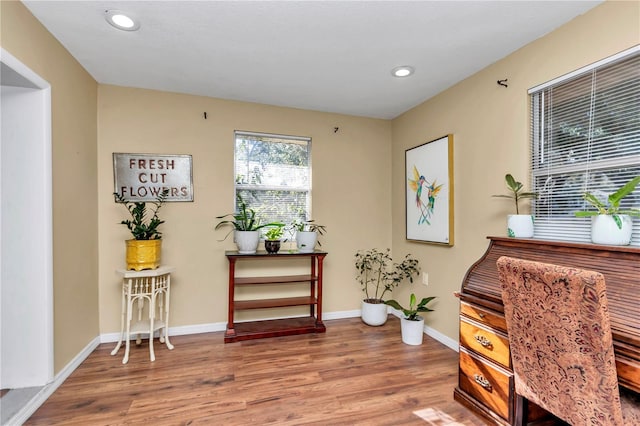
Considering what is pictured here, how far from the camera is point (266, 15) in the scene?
6.09ft

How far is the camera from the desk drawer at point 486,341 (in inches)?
65.9

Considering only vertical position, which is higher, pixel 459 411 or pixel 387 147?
pixel 387 147

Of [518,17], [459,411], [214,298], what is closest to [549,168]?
Result: [518,17]

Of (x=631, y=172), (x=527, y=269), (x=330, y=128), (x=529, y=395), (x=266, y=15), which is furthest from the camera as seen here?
(x=330, y=128)

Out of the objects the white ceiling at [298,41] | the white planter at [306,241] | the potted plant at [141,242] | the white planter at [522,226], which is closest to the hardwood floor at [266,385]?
the potted plant at [141,242]

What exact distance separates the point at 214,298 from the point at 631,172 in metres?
3.30

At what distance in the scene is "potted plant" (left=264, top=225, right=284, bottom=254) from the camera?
3096 millimetres

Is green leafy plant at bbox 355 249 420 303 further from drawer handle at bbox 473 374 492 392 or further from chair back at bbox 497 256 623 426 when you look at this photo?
chair back at bbox 497 256 623 426

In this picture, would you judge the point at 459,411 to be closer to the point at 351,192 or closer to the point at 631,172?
the point at 631,172

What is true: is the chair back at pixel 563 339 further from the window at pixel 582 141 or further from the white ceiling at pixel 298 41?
the white ceiling at pixel 298 41

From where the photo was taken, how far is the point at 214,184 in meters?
3.16

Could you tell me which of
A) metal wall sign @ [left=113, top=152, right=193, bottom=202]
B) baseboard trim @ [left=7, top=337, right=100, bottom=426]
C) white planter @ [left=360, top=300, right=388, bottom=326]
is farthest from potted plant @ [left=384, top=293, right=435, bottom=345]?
baseboard trim @ [left=7, top=337, right=100, bottom=426]

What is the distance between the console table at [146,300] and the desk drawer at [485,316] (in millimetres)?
2341

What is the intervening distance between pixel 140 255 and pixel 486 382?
267cm
